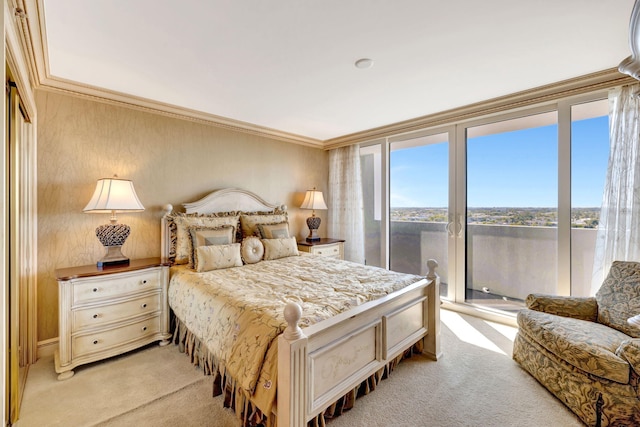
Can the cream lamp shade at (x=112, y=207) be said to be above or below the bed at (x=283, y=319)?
above

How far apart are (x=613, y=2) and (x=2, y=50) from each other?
9.78 ft

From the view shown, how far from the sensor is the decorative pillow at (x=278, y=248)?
3250 millimetres

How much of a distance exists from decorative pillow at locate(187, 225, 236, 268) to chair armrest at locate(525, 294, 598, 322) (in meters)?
2.93

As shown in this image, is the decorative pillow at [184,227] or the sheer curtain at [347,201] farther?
the sheer curtain at [347,201]

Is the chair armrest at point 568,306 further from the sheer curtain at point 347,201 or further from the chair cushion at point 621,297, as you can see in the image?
the sheer curtain at point 347,201

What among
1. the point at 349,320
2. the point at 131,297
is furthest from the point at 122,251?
the point at 349,320

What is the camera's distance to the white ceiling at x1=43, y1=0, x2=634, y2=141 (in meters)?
1.63

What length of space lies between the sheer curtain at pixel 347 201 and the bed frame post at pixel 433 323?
6.85ft

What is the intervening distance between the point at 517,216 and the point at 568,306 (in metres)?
1.16

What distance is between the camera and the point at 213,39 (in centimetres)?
190

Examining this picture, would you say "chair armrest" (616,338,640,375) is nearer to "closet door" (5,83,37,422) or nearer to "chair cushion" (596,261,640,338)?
"chair cushion" (596,261,640,338)

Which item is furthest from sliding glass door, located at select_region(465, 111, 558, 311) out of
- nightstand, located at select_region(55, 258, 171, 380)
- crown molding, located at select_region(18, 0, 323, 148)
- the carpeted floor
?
nightstand, located at select_region(55, 258, 171, 380)

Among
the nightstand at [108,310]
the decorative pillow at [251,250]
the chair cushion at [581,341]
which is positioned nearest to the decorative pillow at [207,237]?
the decorative pillow at [251,250]

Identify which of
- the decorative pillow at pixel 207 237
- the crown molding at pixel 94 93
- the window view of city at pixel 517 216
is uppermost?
the crown molding at pixel 94 93
